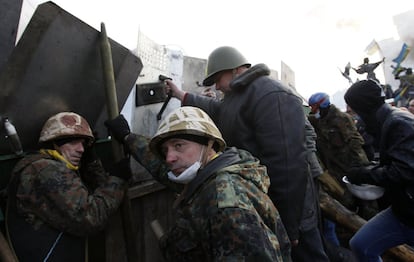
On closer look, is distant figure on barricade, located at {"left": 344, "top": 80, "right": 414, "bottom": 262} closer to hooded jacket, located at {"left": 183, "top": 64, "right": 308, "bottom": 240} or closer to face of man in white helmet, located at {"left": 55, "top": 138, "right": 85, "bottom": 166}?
hooded jacket, located at {"left": 183, "top": 64, "right": 308, "bottom": 240}

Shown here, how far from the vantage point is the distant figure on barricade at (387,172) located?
8.44 ft

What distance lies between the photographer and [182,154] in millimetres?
1703

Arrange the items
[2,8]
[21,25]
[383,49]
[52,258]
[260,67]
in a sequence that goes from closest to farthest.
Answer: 1. [52,258]
2. [2,8]
3. [260,67]
4. [21,25]
5. [383,49]

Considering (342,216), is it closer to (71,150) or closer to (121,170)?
(121,170)

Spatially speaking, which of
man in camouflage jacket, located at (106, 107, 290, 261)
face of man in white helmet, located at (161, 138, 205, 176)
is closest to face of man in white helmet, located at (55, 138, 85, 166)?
man in camouflage jacket, located at (106, 107, 290, 261)

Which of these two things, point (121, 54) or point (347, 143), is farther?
point (347, 143)

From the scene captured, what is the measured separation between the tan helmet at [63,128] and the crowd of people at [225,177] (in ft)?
0.03

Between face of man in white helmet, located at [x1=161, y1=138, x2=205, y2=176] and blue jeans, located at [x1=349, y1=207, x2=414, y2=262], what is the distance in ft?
8.07

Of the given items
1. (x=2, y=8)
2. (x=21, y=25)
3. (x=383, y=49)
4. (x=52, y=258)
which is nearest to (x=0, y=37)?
(x=2, y=8)

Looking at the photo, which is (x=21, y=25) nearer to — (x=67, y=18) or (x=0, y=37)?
(x=0, y=37)

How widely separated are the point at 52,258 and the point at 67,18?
1.91 metres

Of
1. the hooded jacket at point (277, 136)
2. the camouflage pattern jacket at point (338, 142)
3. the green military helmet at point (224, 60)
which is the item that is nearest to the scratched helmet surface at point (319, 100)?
the camouflage pattern jacket at point (338, 142)

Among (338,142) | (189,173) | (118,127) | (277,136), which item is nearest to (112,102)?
(118,127)

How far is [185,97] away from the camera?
3291 millimetres
